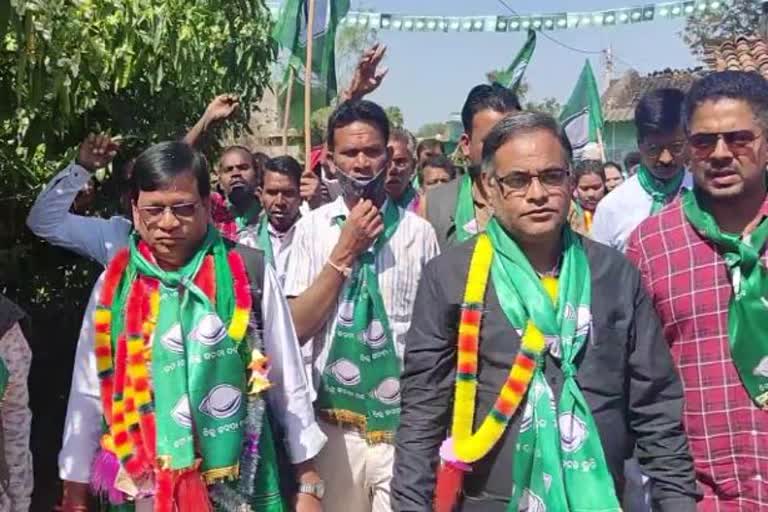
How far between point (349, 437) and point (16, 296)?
2499mm

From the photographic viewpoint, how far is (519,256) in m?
2.23

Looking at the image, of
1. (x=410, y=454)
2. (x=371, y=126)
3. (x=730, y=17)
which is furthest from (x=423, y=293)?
(x=730, y=17)

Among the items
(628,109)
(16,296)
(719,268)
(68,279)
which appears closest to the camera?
(719,268)

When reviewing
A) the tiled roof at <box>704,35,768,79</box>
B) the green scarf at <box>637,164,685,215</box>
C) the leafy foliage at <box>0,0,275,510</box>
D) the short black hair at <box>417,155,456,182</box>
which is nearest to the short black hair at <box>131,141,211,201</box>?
the leafy foliage at <box>0,0,275,510</box>

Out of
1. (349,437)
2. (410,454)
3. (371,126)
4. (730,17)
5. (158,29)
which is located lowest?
(349,437)

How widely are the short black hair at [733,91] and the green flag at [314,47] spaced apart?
5.03 m

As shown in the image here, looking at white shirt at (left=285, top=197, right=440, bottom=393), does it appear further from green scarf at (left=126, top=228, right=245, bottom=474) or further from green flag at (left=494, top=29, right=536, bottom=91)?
green flag at (left=494, top=29, right=536, bottom=91)

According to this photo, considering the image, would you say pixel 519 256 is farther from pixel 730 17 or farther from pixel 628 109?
pixel 628 109

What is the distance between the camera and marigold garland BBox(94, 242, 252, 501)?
2.49 meters

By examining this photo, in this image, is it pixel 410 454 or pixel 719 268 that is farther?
pixel 719 268

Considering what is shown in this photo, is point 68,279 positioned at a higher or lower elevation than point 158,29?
lower

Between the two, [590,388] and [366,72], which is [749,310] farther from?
[366,72]

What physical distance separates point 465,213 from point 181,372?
4.63 ft

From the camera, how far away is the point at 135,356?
8.25 feet
